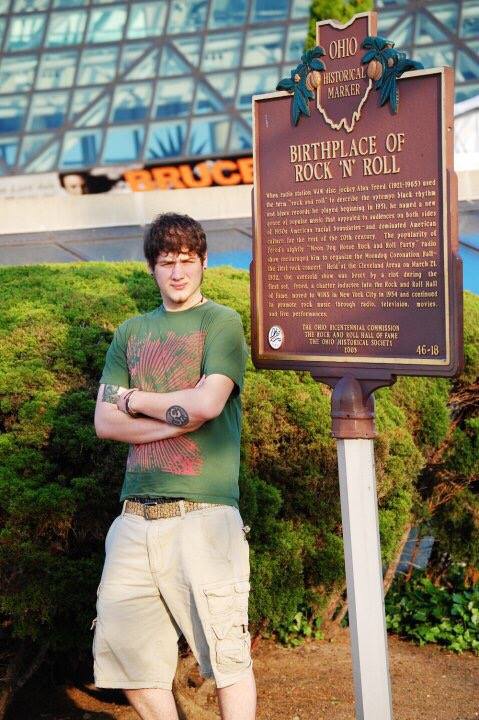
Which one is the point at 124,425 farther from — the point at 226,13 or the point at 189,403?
the point at 226,13

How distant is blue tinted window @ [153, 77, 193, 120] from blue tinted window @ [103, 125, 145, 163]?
0.77 meters

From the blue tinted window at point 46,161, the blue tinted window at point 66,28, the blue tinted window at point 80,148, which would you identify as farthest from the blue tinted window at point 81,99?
the blue tinted window at point 66,28

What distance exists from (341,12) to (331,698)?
8.93 metres

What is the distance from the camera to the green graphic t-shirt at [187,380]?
3.86m

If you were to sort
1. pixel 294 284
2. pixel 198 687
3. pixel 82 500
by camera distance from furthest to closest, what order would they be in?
1. pixel 198 687
2. pixel 82 500
3. pixel 294 284

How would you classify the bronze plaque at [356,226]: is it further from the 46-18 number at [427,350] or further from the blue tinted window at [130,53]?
the blue tinted window at [130,53]

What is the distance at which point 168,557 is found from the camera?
3.83 m

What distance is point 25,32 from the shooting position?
30688 millimetres

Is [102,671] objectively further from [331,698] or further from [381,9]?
[381,9]

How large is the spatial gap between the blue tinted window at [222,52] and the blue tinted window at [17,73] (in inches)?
182

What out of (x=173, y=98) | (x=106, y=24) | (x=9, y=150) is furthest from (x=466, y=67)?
(x=9, y=150)

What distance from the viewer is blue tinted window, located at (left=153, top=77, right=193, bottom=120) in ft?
91.4

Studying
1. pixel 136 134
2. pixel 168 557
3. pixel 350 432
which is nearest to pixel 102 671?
pixel 168 557

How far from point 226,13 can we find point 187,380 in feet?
89.2
